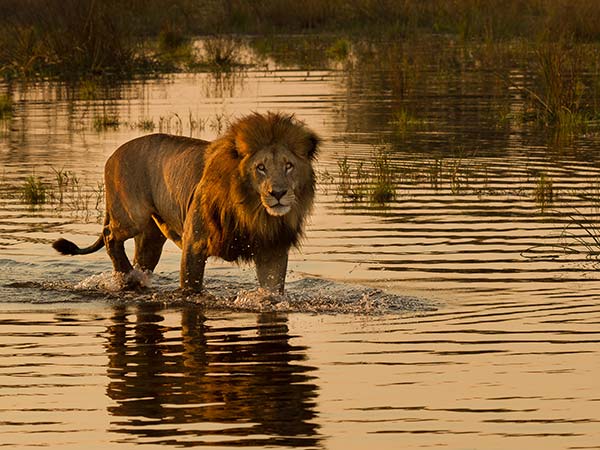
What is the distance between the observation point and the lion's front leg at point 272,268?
33.8ft

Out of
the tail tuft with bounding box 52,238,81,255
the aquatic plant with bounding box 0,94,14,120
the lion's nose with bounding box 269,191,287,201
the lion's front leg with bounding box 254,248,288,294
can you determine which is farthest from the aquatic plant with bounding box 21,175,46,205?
the aquatic plant with bounding box 0,94,14,120

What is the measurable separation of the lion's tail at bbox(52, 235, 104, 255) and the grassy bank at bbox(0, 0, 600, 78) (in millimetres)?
17037

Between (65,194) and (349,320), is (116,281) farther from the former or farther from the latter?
(65,194)

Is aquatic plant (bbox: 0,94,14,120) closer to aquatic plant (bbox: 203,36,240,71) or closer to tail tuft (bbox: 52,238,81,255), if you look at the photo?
aquatic plant (bbox: 203,36,240,71)

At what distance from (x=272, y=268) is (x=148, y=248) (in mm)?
1643

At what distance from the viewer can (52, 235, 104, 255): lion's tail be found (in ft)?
39.0

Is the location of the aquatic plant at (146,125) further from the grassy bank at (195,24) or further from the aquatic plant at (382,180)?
the grassy bank at (195,24)

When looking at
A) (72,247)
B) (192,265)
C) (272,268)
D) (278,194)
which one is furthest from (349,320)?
(72,247)

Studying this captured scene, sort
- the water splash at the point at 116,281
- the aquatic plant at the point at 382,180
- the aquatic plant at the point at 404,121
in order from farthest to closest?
the aquatic plant at the point at 404,121
the aquatic plant at the point at 382,180
the water splash at the point at 116,281

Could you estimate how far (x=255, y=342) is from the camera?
9.29 metres

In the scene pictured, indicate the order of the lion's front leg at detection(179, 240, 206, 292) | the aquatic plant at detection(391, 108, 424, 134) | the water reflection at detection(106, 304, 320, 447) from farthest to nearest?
the aquatic plant at detection(391, 108, 424, 134), the lion's front leg at detection(179, 240, 206, 292), the water reflection at detection(106, 304, 320, 447)

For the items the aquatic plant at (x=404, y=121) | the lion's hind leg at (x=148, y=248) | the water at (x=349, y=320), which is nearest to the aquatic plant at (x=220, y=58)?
the aquatic plant at (x=404, y=121)

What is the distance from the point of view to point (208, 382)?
8133 mm

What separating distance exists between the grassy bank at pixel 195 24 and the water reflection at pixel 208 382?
1945 centimetres
